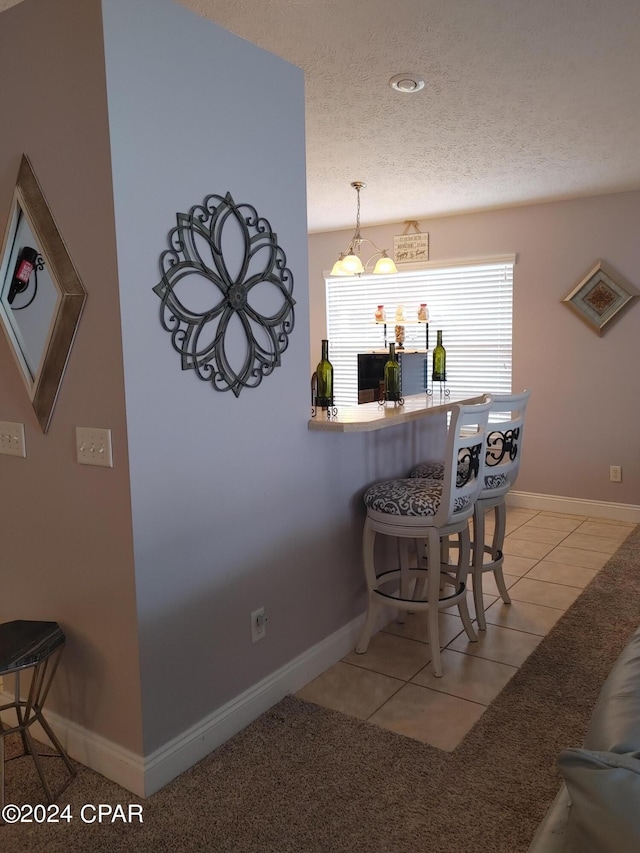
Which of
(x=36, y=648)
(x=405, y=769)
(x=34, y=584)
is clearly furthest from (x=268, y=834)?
(x=34, y=584)

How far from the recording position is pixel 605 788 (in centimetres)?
72

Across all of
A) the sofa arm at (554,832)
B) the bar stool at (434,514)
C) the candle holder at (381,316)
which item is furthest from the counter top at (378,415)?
the candle holder at (381,316)

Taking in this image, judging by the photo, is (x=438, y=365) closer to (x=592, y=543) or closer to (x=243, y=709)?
(x=592, y=543)

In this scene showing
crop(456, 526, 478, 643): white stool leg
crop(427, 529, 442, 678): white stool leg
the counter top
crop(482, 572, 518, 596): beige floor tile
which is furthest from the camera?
crop(482, 572, 518, 596): beige floor tile

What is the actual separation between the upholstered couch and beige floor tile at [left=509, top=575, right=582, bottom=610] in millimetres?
2746

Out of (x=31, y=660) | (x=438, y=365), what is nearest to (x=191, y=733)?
(x=31, y=660)

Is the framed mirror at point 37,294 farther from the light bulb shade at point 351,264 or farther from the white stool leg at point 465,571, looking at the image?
the light bulb shade at point 351,264

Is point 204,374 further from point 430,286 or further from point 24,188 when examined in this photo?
point 430,286

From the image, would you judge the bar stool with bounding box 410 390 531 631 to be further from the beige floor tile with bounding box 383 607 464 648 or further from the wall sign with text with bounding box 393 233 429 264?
the wall sign with text with bounding box 393 233 429 264

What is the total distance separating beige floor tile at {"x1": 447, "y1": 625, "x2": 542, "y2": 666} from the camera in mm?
2932

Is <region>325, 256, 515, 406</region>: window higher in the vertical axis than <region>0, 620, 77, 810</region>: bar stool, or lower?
higher

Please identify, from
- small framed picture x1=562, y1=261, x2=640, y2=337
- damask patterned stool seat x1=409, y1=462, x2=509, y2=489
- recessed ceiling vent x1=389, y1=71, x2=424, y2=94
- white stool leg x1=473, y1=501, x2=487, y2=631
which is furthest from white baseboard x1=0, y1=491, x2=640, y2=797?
small framed picture x1=562, y1=261, x2=640, y2=337

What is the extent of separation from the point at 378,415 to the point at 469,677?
1127mm

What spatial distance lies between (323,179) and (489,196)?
4.39 ft
